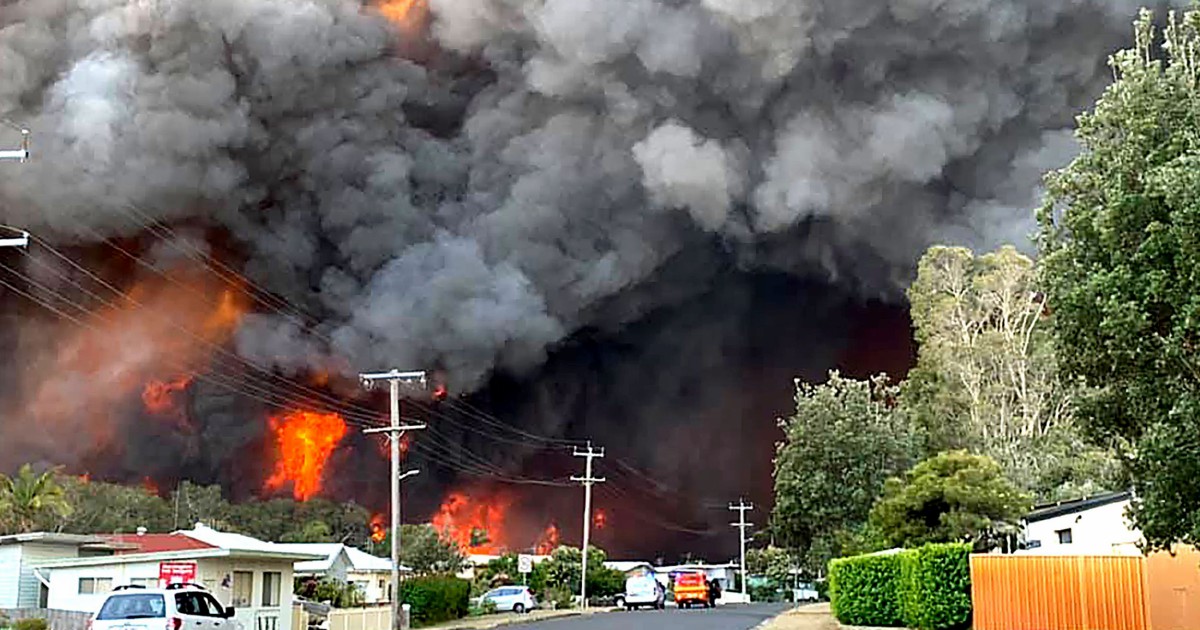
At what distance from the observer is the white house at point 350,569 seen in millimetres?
58438

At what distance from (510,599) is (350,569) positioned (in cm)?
836

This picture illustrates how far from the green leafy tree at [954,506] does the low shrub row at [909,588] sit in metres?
2.74

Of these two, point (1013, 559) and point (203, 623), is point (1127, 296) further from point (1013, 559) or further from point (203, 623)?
point (203, 623)

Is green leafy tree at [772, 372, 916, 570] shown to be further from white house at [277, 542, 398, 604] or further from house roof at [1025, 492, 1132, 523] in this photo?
white house at [277, 542, 398, 604]

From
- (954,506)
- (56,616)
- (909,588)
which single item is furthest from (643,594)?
(56,616)

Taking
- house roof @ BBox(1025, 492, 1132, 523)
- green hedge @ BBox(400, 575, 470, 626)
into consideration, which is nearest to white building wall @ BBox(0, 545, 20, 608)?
green hedge @ BBox(400, 575, 470, 626)

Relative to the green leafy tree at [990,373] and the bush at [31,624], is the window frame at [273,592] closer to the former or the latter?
A: the bush at [31,624]

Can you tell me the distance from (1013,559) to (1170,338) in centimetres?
1421

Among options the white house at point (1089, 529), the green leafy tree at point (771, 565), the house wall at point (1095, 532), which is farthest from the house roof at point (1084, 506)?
the green leafy tree at point (771, 565)

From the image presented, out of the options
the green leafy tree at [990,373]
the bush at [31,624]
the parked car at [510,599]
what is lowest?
the parked car at [510,599]

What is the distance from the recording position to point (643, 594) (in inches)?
2434

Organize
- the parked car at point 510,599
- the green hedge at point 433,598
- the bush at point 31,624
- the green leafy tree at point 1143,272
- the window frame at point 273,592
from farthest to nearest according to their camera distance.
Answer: the parked car at point 510,599, the green hedge at point 433,598, the window frame at point 273,592, the bush at point 31,624, the green leafy tree at point 1143,272

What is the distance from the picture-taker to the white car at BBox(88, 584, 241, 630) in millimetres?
22906

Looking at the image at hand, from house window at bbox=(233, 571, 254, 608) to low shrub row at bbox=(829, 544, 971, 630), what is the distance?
59.9 feet
